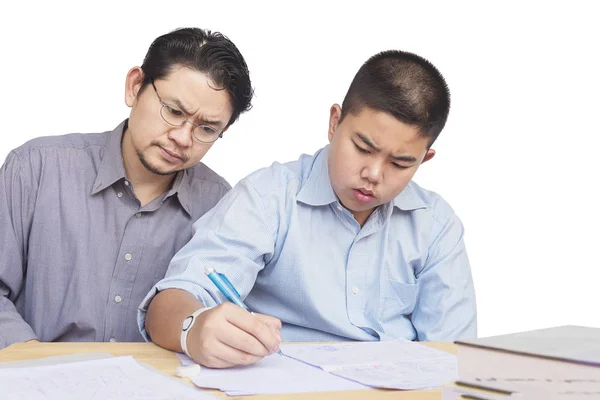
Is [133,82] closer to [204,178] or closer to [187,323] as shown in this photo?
[204,178]

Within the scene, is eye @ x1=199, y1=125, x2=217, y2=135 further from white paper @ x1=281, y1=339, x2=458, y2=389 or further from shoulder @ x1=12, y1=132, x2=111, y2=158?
white paper @ x1=281, y1=339, x2=458, y2=389

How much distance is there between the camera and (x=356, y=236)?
1699 millimetres

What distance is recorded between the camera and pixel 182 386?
1.03 metres

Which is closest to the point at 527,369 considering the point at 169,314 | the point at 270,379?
the point at 270,379

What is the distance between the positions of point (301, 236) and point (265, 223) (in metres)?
0.09

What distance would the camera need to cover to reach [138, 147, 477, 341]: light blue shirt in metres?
1.60

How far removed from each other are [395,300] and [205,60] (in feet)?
2.48

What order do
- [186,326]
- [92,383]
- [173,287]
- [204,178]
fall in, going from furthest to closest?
1. [204,178]
2. [173,287]
3. [186,326]
4. [92,383]

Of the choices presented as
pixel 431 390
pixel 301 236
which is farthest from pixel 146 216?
pixel 431 390

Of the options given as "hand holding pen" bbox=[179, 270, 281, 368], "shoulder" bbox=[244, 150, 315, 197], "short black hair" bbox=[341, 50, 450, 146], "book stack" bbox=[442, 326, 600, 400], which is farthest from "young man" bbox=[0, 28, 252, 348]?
"book stack" bbox=[442, 326, 600, 400]

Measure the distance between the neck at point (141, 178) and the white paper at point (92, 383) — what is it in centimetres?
82

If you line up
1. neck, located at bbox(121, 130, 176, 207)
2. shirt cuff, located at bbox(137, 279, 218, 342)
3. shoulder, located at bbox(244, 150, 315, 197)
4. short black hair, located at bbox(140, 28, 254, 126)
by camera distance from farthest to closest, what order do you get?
neck, located at bbox(121, 130, 176, 207), short black hair, located at bbox(140, 28, 254, 126), shoulder, located at bbox(244, 150, 315, 197), shirt cuff, located at bbox(137, 279, 218, 342)

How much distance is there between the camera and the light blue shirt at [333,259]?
63.2 inches

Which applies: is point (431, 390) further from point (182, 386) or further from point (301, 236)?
point (301, 236)
